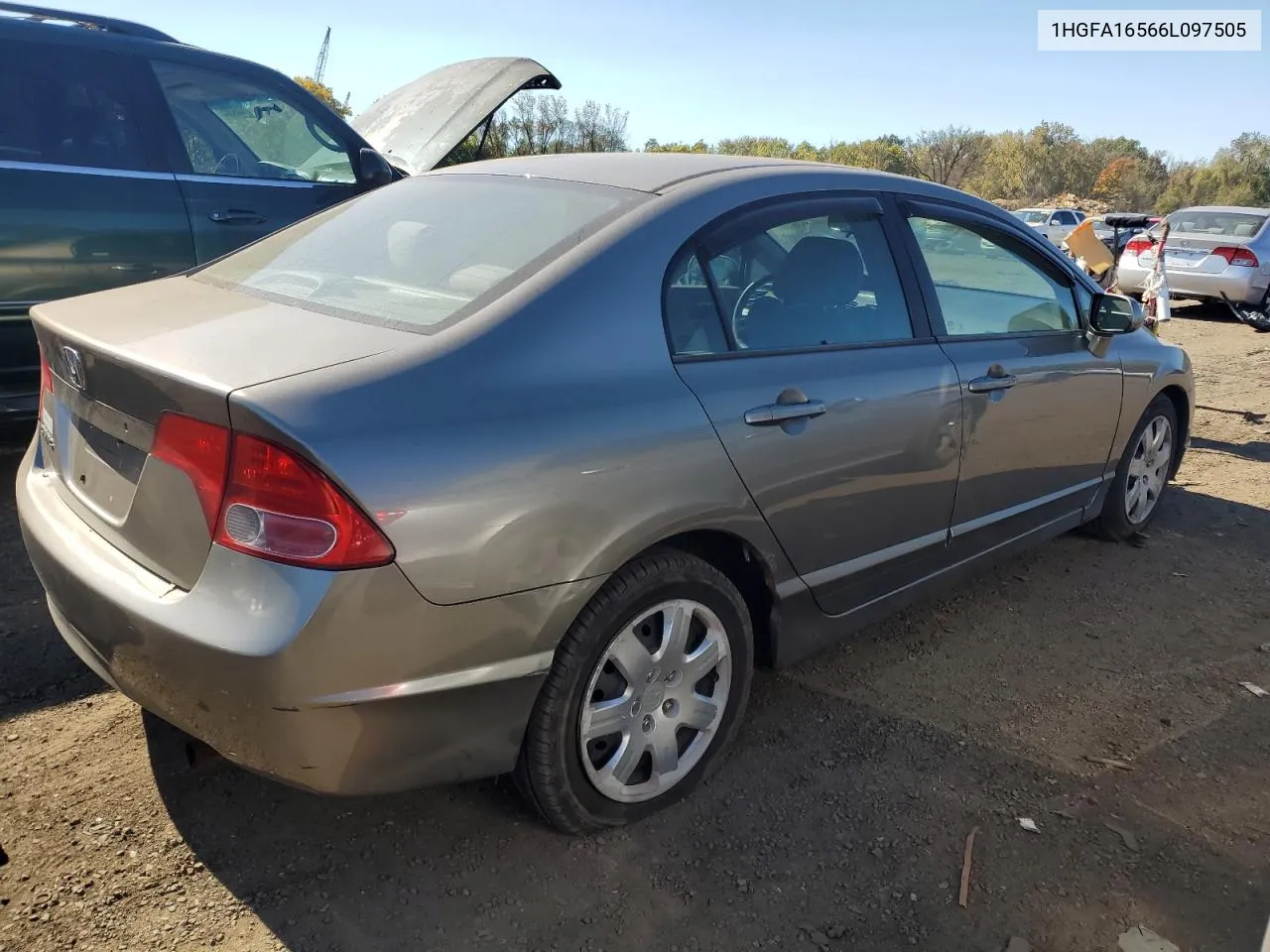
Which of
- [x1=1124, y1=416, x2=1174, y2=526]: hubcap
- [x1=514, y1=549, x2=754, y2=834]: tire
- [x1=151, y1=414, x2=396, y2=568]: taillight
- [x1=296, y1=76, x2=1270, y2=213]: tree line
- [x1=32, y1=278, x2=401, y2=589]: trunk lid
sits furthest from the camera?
[x1=296, y1=76, x2=1270, y2=213]: tree line

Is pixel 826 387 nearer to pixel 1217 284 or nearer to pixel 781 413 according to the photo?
pixel 781 413

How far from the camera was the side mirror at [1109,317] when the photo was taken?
3955 mm

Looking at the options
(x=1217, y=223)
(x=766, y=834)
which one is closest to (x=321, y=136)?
(x=766, y=834)

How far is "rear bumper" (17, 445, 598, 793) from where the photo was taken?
72.5 inches

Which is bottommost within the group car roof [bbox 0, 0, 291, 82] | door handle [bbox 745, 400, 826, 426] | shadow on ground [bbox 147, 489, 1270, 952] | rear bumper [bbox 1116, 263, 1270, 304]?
shadow on ground [bbox 147, 489, 1270, 952]

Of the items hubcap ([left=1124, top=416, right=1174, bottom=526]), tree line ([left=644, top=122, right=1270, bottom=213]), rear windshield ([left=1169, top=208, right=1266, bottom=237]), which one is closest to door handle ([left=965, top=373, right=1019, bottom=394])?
hubcap ([left=1124, top=416, right=1174, bottom=526])

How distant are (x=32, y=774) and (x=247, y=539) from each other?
125cm

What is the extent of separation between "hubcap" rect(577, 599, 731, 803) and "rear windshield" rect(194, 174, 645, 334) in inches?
35.7

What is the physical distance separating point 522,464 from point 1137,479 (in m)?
3.78

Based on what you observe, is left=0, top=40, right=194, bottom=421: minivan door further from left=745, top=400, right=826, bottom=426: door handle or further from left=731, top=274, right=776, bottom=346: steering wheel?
left=745, top=400, right=826, bottom=426: door handle

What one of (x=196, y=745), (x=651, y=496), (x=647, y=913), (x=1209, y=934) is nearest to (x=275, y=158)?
(x=196, y=745)

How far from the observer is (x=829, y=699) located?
3.18 m

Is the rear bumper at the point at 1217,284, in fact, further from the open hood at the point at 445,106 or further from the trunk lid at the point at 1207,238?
the open hood at the point at 445,106

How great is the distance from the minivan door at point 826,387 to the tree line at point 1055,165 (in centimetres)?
4232
